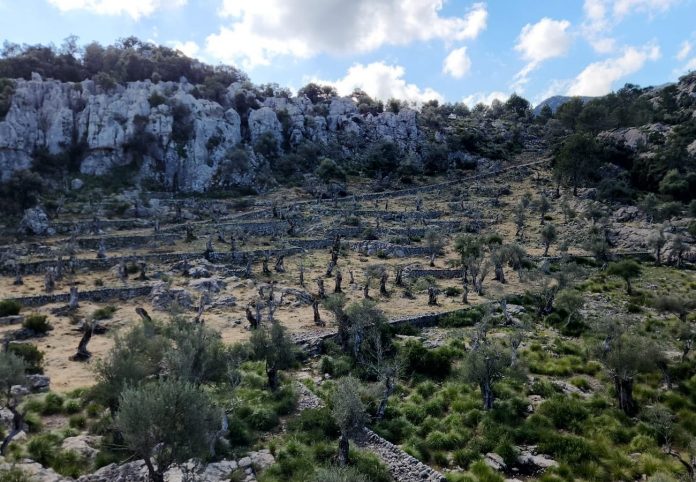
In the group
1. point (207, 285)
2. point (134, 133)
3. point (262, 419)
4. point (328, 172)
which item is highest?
point (134, 133)

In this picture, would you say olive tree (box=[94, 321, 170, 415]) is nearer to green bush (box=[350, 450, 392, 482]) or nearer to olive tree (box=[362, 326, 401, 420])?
green bush (box=[350, 450, 392, 482])

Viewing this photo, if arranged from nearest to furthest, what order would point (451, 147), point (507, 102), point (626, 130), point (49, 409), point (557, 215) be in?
point (49, 409), point (557, 215), point (626, 130), point (451, 147), point (507, 102)

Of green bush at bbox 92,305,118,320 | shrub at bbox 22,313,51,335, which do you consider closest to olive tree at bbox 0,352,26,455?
shrub at bbox 22,313,51,335

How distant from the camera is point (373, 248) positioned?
6091 centimetres

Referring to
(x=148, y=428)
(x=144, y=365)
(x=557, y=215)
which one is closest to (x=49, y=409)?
(x=144, y=365)

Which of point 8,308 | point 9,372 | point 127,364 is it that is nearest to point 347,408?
point 127,364

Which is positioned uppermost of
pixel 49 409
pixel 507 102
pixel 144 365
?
pixel 507 102

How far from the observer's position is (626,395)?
2142cm

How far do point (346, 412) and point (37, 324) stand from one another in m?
27.7

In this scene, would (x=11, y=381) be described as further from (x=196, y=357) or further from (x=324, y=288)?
(x=324, y=288)

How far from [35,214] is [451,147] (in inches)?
3878

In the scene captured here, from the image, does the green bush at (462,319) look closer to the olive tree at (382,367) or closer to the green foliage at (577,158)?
the olive tree at (382,367)

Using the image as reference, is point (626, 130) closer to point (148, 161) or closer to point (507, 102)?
point (507, 102)

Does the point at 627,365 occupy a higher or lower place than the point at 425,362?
higher
